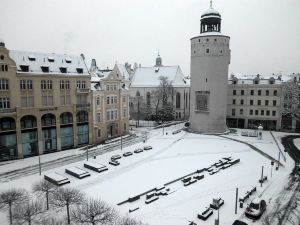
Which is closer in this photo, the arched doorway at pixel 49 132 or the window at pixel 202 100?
the arched doorway at pixel 49 132

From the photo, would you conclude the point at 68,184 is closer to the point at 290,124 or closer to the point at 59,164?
the point at 59,164

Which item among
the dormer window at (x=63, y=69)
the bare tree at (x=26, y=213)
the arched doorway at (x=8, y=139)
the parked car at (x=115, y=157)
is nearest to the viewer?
the bare tree at (x=26, y=213)

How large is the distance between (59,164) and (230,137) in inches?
1561

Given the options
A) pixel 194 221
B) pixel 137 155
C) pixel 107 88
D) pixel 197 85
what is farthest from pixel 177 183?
pixel 197 85

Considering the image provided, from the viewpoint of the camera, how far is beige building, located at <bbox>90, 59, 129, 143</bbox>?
56719mm

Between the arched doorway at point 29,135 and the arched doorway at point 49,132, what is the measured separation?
173cm

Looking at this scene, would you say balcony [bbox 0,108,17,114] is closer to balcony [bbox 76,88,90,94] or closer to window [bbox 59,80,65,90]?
window [bbox 59,80,65,90]

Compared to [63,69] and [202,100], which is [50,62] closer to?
[63,69]

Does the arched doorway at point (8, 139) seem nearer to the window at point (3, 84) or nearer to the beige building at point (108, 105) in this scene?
the window at point (3, 84)

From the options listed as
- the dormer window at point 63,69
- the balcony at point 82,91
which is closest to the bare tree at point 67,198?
the balcony at point 82,91

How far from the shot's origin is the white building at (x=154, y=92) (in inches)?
3521

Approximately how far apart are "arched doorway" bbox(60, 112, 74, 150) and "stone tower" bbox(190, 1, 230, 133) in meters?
32.6

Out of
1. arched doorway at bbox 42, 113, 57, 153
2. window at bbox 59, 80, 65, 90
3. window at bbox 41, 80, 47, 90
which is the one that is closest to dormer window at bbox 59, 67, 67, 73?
window at bbox 59, 80, 65, 90

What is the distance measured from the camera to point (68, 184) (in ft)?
113
